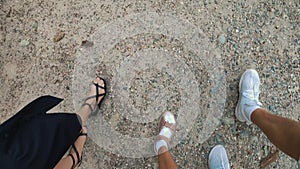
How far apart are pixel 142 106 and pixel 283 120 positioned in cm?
85

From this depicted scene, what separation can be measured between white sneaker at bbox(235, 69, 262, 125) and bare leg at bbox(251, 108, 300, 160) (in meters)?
0.10

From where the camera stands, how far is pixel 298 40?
2.20 metres

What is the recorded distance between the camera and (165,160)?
2.02 meters

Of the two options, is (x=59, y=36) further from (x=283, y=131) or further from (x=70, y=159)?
(x=283, y=131)

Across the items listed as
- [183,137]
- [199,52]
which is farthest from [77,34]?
[183,137]

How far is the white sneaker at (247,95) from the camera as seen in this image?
6.63 feet

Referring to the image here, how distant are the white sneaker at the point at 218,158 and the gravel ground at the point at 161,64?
4 cm

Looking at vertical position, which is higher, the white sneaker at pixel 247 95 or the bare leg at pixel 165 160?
the white sneaker at pixel 247 95

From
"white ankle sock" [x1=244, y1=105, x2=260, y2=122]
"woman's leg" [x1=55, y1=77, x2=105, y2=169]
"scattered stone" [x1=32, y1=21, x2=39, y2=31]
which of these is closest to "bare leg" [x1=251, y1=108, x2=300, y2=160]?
"white ankle sock" [x1=244, y1=105, x2=260, y2=122]

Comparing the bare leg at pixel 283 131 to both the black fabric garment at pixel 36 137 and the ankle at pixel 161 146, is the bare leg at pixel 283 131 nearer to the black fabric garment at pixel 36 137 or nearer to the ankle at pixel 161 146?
the ankle at pixel 161 146

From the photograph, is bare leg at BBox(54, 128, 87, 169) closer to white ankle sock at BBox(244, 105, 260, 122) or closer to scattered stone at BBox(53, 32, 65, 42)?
scattered stone at BBox(53, 32, 65, 42)

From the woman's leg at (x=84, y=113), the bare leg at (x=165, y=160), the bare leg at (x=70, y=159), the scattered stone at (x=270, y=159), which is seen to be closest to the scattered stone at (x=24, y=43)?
the woman's leg at (x=84, y=113)

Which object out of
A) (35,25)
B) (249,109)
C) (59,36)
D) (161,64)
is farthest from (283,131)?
(35,25)

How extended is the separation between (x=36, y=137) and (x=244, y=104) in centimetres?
119
